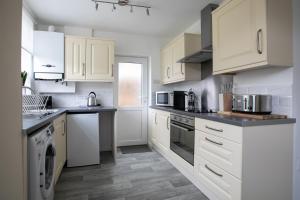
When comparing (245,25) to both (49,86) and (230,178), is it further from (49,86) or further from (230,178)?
(49,86)

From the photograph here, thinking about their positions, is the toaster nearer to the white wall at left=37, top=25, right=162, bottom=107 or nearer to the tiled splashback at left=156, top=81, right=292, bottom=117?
the tiled splashback at left=156, top=81, right=292, bottom=117

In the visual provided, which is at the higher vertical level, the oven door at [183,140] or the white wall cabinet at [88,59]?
the white wall cabinet at [88,59]

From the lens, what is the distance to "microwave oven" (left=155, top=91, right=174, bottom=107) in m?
3.35

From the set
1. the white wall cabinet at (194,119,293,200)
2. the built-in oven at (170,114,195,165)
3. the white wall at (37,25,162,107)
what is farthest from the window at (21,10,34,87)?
the white wall cabinet at (194,119,293,200)

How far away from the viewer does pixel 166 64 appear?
3.71 metres

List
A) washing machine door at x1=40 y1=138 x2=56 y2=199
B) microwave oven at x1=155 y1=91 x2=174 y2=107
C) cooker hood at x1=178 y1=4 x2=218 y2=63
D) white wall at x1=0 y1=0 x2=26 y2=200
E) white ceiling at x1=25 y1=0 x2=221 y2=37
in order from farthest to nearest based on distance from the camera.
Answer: microwave oven at x1=155 y1=91 x2=174 y2=107 → white ceiling at x1=25 y1=0 x2=221 y2=37 → cooker hood at x1=178 y1=4 x2=218 y2=63 → washing machine door at x1=40 y1=138 x2=56 y2=199 → white wall at x1=0 y1=0 x2=26 y2=200

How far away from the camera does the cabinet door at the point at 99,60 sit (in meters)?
3.24

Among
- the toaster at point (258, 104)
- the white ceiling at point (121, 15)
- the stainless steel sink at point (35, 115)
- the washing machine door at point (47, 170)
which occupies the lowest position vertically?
the washing machine door at point (47, 170)

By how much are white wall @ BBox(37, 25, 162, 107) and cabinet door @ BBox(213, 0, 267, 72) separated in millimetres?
1928

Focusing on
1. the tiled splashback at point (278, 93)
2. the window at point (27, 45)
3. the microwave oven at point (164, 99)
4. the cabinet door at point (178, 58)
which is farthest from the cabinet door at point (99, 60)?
the tiled splashback at point (278, 93)

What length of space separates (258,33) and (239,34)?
22 centimetres

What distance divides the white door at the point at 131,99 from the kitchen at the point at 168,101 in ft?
0.07

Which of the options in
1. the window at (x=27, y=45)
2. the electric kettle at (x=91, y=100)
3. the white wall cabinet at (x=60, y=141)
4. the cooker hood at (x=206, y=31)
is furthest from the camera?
the electric kettle at (x=91, y=100)

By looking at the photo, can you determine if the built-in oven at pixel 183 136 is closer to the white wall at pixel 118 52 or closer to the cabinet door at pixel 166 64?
the cabinet door at pixel 166 64
